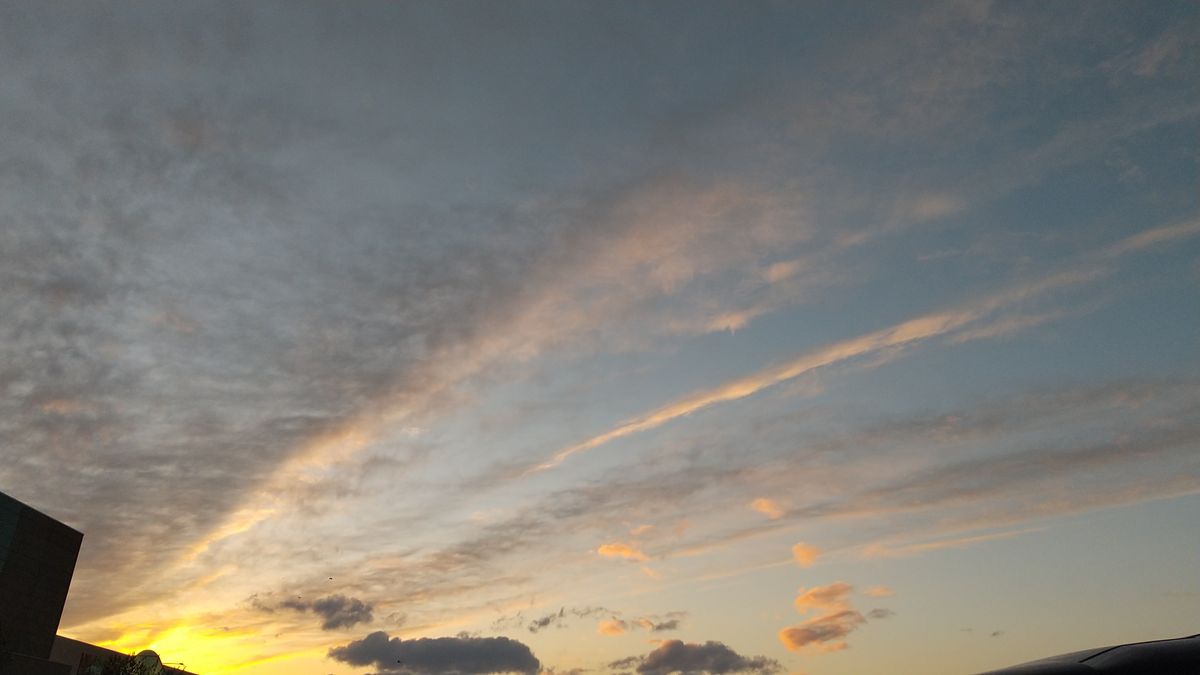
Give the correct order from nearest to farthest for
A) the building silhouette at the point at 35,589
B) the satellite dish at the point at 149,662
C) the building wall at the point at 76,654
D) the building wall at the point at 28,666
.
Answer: the building wall at the point at 28,666, the building silhouette at the point at 35,589, the building wall at the point at 76,654, the satellite dish at the point at 149,662

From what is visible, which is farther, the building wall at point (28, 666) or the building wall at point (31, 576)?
the building wall at point (31, 576)

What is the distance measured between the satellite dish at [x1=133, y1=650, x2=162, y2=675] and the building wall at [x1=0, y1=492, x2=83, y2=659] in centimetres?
1674

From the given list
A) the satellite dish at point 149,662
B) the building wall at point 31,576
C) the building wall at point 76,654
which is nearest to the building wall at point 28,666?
the building wall at point 31,576

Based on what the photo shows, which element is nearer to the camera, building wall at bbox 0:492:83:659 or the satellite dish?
building wall at bbox 0:492:83:659

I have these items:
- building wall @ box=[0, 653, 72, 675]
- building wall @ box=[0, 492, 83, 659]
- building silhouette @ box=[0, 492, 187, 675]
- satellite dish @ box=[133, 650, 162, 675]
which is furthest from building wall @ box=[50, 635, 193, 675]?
satellite dish @ box=[133, 650, 162, 675]

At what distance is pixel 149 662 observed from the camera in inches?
4055

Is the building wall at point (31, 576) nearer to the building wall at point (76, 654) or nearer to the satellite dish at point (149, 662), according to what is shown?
the building wall at point (76, 654)

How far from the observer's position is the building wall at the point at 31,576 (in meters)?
78.1

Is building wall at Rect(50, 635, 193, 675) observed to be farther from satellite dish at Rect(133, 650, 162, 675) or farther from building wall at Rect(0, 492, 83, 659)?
satellite dish at Rect(133, 650, 162, 675)

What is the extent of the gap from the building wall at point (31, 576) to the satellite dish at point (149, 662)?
1674 cm

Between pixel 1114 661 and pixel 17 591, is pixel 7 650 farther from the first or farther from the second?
pixel 1114 661

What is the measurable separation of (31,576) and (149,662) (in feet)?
92.9

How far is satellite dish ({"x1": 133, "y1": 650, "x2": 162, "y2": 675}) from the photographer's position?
98.6 m

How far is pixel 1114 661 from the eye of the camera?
146ft
